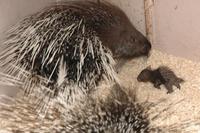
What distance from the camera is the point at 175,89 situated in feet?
7.38

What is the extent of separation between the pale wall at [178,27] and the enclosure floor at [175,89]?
4 centimetres

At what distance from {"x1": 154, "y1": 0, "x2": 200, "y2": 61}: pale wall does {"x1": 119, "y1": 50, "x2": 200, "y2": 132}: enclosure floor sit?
0.04 metres

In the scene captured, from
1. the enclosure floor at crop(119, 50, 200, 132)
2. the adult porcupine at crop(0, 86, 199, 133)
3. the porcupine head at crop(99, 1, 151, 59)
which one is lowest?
→ the enclosure floor at crop(119, 50, 200, 132)

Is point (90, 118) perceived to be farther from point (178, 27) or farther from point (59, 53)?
point (178, 27)

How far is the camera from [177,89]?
2.25m

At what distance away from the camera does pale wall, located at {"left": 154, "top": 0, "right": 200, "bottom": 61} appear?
2227 millimetres

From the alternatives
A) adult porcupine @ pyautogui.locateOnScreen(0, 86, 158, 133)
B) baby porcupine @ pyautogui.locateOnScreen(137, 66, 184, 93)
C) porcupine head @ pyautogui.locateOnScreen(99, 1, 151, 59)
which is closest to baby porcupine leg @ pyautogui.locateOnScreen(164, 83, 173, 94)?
baby porcupine @ pyautogui.locateOnScreen(137, 66, 184, 93)

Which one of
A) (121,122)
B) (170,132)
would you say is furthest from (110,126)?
(170,132)

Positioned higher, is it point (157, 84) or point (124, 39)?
point (124, 39)

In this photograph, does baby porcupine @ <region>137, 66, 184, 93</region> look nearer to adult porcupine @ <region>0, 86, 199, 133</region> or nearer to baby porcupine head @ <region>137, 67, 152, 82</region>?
baby porcupine head @ <region>137, 67, 152, 82</region>

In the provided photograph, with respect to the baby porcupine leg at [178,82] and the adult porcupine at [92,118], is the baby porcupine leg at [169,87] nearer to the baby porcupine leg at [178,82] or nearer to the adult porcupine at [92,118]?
the baby porcupine leg at [178,82]

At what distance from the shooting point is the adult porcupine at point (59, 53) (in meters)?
2.00

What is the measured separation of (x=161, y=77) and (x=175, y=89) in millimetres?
81

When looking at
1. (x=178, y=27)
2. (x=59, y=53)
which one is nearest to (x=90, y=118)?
(x=59, y=53)
